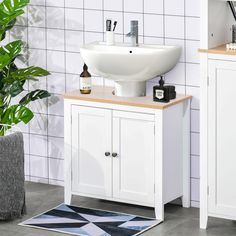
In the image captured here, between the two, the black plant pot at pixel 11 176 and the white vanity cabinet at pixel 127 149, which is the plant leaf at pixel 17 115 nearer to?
the black plant pot at pixel 11 176

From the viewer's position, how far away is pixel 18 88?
5.86 meters

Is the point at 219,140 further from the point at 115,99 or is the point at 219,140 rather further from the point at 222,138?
the point at 115,99

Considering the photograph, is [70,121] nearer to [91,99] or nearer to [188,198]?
[91,99]

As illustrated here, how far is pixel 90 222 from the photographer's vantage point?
5637 mm

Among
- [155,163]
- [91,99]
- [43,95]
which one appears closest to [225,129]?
[155,163]

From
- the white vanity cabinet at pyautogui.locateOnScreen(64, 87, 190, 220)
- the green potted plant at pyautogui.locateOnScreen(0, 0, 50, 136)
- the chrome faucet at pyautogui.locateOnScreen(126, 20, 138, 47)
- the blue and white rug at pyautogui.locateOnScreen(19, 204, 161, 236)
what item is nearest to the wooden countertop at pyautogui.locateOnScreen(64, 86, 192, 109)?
the white vanity cabinet at pyautogui.locateOnScreen(64, 87, 190, 220)

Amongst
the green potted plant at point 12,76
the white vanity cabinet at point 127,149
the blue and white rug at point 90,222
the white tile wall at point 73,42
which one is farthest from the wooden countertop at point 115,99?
the blue and white rug at point 90,222

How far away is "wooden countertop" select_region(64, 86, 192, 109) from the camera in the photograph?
5.57 m

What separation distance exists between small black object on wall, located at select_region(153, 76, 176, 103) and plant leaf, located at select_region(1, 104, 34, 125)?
0.77 m

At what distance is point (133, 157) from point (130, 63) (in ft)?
1.95

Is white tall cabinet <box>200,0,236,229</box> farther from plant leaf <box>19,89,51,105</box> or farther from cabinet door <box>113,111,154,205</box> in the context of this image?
plant leaf <box>19,89,51,105</box>

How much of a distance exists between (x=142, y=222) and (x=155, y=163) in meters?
0.37

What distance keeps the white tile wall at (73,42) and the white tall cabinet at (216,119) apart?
398 millimetres

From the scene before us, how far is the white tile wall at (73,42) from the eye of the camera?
19.0 feet
